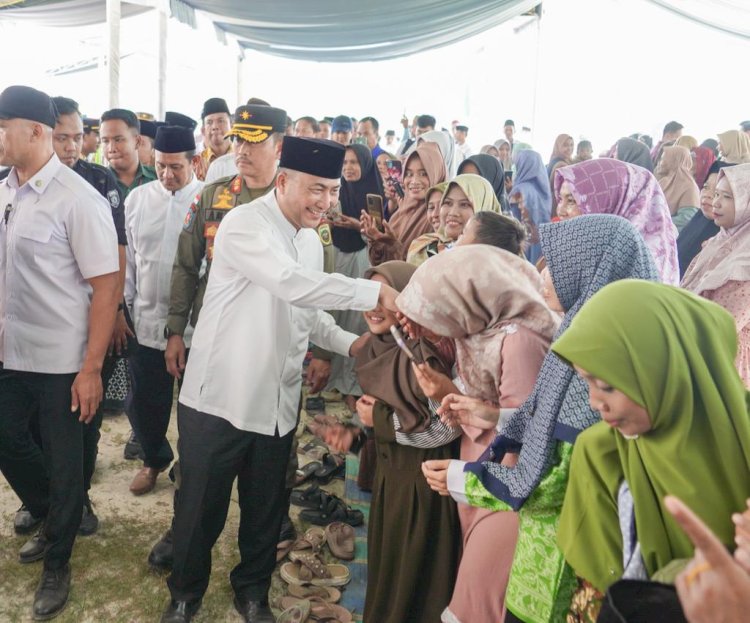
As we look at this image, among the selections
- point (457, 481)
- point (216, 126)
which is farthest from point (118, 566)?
point (216, 126)

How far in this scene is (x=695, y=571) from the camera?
89 centimetres

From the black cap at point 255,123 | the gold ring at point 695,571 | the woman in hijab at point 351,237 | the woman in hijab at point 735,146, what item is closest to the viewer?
the gold ring at point 695,571

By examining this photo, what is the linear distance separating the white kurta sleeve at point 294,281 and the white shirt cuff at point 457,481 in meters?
0.61

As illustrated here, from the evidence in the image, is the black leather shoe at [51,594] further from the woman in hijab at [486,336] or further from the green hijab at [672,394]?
the green hijab at [672,394]

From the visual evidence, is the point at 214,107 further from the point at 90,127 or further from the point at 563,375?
the point at 563,375

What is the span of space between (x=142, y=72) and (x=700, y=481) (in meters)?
11.5

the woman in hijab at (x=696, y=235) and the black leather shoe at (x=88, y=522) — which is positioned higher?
the woman in hijab at (x=696, y=235)

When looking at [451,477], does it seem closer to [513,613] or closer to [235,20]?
[513,613]

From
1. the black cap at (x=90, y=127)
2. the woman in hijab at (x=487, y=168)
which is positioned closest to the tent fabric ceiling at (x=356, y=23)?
the black cap at (x=90, y=127)

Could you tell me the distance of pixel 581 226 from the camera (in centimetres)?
145

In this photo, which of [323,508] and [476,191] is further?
[476,191]

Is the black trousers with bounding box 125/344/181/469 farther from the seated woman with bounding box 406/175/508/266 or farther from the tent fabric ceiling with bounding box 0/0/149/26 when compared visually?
the tent fabric ceiling with bounding box 0/0/149/26

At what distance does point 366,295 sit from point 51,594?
66.4 inches

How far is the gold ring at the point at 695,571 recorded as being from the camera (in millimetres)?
881
